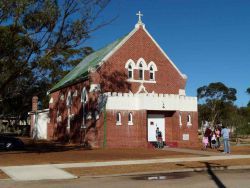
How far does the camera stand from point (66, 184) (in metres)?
13.2

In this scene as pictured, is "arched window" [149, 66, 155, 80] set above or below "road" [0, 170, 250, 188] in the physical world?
above

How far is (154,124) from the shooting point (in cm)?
3503

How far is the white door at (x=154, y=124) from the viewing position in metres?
34.8

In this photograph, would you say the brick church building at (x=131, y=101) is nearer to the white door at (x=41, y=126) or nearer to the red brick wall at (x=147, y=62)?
the red brick wall at (x=147, y=62)

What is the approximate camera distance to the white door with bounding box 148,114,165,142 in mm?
34812

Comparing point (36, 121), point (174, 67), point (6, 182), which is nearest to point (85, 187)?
point (6, 182)

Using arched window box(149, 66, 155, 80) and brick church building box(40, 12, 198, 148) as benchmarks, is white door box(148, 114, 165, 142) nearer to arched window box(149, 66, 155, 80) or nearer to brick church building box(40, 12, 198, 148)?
brick church building box(40, 12, 198, 148)

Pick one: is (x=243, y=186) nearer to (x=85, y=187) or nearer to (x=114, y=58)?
(x=85, y=187)

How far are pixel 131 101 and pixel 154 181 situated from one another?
779 inches

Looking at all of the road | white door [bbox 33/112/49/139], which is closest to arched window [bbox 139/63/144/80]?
white door [bbox 33/112/49/139]

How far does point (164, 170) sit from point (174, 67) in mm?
23054

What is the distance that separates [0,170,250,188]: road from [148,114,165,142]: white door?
19123mm

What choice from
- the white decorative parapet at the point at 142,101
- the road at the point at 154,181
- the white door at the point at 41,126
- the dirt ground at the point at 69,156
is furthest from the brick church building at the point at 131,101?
the road at the point at 154,181

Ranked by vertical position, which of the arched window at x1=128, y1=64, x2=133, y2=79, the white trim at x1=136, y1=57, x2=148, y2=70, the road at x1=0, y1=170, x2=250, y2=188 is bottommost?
the road at x1=0, y1=170, x2=250, y2=188
